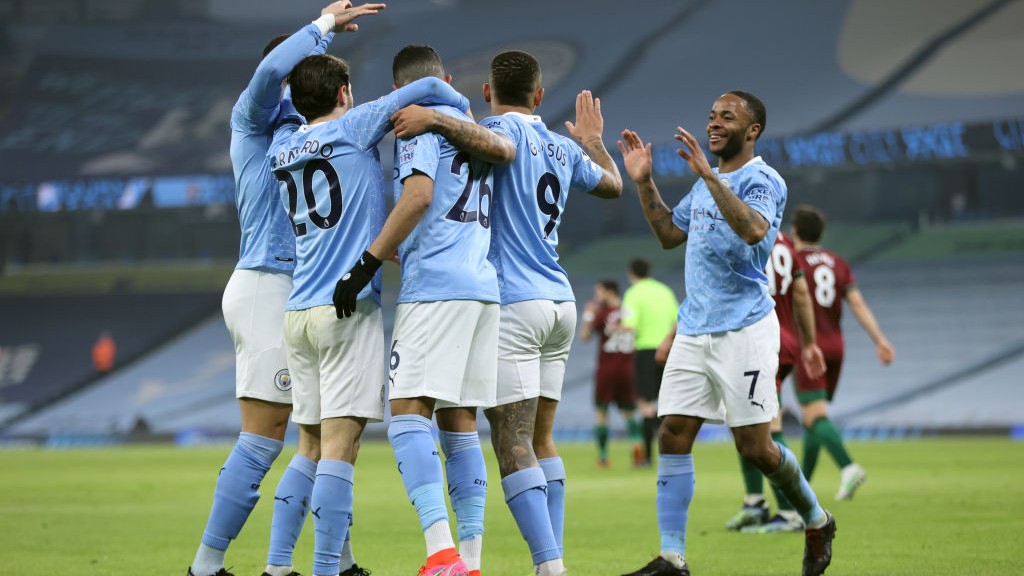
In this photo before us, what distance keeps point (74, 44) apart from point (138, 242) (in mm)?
7143

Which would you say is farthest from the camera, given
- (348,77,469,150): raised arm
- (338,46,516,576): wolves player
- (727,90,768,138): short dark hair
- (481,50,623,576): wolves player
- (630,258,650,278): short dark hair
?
(630,258,650,278): short dark hair

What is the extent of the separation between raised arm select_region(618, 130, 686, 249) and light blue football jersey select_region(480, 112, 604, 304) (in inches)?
24.8

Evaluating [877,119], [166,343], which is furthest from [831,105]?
[166,343]

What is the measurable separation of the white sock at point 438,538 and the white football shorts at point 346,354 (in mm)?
601

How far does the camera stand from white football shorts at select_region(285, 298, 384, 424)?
18.3 ft

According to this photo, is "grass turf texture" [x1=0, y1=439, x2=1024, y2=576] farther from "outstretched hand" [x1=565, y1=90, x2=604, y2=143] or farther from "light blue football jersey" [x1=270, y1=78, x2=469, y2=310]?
"outstretched hand" [x1=565, y1=90, x2=604, y2=143]

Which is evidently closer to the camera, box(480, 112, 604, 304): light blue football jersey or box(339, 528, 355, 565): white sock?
box(480, 112, 604, 304): light blue football jersey

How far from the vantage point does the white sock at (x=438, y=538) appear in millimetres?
5324

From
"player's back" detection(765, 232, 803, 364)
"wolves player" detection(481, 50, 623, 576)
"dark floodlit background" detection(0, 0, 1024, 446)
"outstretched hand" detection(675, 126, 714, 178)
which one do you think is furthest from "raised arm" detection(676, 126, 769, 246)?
"dark floodlit background" detection(0, 0, 1024, 446)

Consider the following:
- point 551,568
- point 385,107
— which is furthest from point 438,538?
point 385,107

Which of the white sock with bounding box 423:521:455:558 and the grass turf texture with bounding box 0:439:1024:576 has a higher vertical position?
the white sock with bounding box 423:521:455:558

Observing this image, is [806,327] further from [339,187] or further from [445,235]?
[339,187]

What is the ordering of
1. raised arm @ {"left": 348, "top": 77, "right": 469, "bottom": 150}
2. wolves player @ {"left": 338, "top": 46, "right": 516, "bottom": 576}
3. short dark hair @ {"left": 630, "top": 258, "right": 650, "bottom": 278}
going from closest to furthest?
wolves player @ {"left": 338, "top": 46, "right": 516, "bottom": 576}
raised arm @ {"left": 348, "top": 77, "right": 469, "bottom": 150}
short dark hair @ {"left": 630, "top": 258, "right": 650, "bottom": 278}

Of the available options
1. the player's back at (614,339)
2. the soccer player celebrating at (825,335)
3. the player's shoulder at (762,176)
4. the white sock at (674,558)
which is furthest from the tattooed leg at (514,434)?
the player's back at (614,339)
